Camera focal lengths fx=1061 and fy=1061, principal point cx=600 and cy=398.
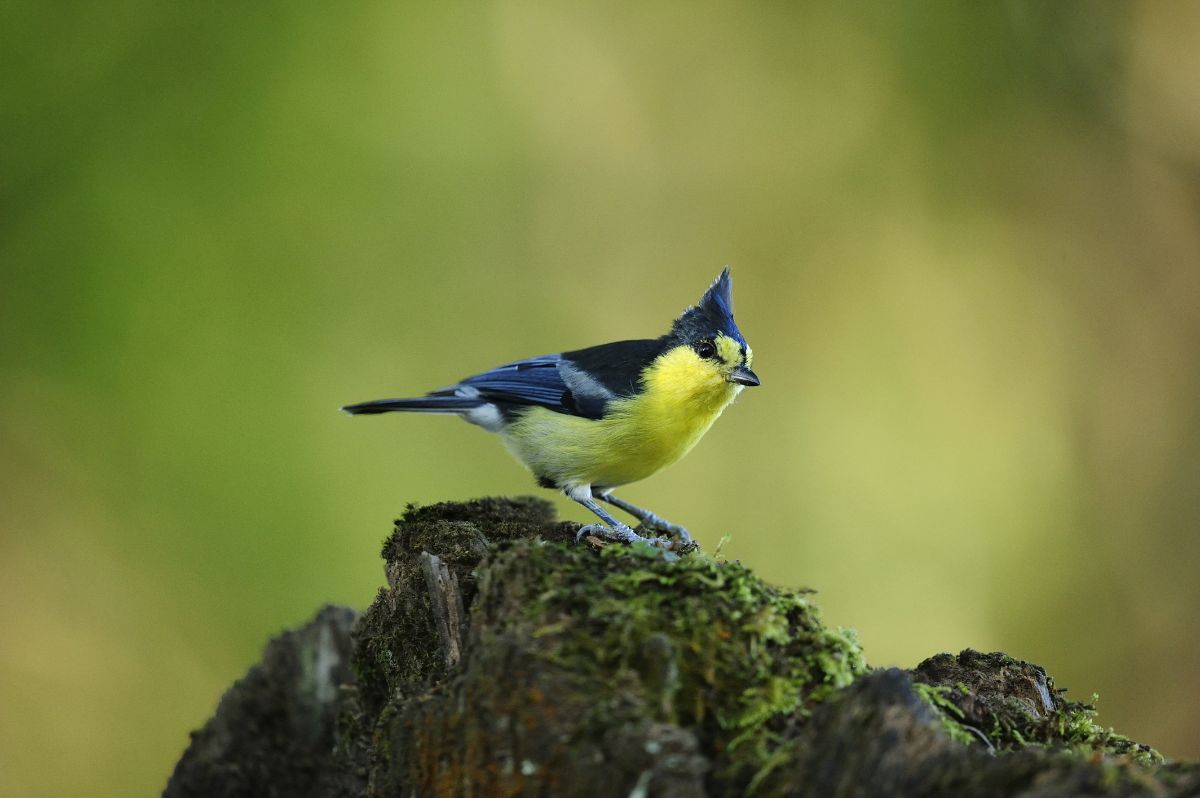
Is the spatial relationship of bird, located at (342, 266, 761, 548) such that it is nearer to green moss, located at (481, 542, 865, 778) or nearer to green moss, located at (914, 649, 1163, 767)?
green moss, located at (914, 649, 1163, 767)

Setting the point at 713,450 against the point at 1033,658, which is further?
the point at 713,450

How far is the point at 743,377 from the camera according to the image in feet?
16.1

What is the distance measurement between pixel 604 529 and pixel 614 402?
1.41 m

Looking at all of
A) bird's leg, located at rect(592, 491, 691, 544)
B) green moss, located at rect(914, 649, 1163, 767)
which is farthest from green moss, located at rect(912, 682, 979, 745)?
bird's leg, located at rect(592, 491, 691, 544)

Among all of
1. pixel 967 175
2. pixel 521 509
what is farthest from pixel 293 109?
pixel 967 175

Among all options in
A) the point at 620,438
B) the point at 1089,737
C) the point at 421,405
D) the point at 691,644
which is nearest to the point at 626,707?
the point at 691,644

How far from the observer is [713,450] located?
691 cm

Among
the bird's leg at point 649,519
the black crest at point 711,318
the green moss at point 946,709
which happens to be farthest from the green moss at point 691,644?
the black crest at point 711,318

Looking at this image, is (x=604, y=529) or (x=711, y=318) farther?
(x=711, y=318)

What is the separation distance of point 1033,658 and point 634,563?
5.06 metres

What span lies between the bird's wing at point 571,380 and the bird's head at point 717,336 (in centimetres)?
19

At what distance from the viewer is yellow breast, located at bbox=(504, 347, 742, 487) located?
4922 millimetres

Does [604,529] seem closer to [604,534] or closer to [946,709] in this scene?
[604,534]

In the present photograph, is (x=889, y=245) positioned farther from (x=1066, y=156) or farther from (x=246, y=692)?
(x=246, y=692)
